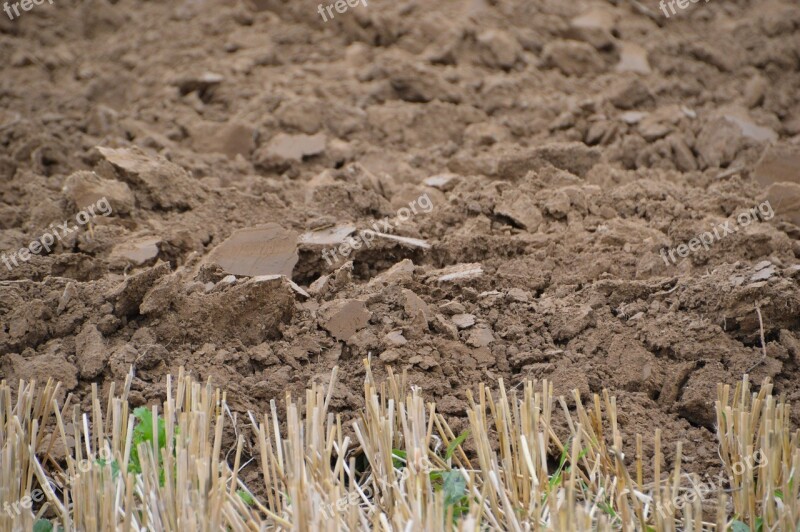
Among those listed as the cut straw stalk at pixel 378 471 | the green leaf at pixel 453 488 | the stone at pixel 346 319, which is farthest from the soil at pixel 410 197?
the green leaf at pixel 453 488

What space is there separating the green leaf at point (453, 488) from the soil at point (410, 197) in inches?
19.3

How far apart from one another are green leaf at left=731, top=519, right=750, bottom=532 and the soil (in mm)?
430

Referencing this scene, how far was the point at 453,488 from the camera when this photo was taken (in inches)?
115

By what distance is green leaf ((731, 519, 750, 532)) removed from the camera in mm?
2789

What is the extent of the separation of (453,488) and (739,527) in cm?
85

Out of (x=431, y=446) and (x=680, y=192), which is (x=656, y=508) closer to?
(x=431, y=446)

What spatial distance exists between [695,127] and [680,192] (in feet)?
3.37

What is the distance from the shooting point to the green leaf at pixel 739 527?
2789 mm

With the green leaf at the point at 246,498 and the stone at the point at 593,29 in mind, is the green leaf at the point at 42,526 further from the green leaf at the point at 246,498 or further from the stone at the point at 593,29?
the stone at the point at 593,29

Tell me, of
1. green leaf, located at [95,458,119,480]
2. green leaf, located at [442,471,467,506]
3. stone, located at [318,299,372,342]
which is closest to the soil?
stone, located at [318,299,372,342]

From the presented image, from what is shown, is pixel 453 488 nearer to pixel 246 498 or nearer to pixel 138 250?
pixel 246 498

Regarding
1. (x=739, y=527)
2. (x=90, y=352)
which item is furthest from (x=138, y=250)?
(x=739, y=527)

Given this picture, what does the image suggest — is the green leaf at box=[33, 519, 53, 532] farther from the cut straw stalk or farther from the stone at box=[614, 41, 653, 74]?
the stone at box=[614, 41, 653, 74]

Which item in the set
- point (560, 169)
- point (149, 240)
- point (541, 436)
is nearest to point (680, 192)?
point (560, 169)
